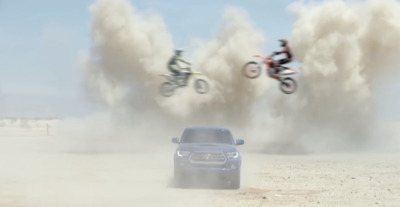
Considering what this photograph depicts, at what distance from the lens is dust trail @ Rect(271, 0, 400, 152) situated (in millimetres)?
41875

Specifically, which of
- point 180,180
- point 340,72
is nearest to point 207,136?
point 180,180

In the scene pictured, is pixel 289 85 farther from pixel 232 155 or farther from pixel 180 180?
pixel 180 180

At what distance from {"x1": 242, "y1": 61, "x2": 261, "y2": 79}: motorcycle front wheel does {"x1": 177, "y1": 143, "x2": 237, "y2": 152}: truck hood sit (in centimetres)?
1014

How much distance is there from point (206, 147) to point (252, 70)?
1098 cm

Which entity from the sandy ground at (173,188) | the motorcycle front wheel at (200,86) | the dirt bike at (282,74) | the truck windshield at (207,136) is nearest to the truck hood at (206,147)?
the truck windshield at (207,136)

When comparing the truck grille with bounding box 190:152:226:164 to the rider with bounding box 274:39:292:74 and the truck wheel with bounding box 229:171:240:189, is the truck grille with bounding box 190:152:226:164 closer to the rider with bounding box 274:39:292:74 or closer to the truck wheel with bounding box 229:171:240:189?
the truck wheel with bounding box 229:171:240:189

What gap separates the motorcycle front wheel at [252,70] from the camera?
26.3m

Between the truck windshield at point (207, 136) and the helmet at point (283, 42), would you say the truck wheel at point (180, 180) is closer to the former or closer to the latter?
the truck windshield at point (207, 136)

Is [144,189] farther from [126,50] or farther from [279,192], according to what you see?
[126,50]

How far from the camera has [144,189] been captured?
15359 mm

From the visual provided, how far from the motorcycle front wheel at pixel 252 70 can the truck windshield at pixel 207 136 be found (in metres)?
9.00

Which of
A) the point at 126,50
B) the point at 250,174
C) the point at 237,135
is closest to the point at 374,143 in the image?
the point at 237,135

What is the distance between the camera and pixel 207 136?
17.5 m

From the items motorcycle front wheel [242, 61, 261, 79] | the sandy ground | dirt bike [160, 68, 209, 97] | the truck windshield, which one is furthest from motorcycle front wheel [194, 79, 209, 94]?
the truck windshield
